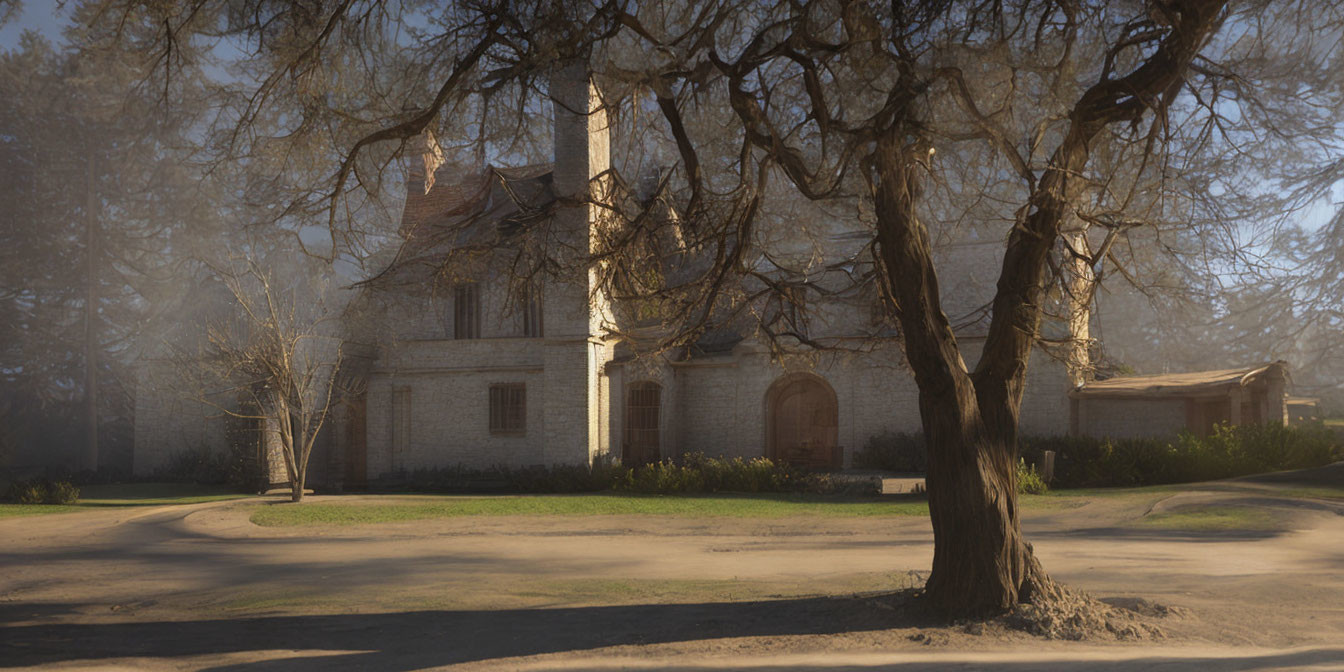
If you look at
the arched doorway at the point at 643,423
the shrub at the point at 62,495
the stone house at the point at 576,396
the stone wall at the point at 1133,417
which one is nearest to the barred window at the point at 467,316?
the stone house at the point at 576,396

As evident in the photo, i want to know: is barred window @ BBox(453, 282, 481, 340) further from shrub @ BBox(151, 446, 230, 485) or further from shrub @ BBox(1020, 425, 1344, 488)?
shrub @ BBox(1020, 425, 1344, 488)

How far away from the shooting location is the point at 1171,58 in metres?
8.18

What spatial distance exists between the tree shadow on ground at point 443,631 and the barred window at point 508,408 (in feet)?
58.1

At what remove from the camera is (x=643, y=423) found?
28.9m

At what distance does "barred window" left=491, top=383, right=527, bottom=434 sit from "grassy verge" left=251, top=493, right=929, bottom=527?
201 inches

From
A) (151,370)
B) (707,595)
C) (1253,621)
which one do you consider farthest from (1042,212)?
(151,370)

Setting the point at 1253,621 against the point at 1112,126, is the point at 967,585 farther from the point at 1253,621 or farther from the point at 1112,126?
the point at 1112,126

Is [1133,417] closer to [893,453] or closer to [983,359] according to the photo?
[893,453]

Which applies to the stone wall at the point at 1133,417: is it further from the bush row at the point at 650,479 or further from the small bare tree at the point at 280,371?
the small bare tree at the point at 280,371

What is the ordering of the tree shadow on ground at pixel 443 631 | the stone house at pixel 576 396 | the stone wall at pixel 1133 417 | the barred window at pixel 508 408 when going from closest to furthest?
1. the tree shadow on ground at pixel 443 631
2. the stone house at pixel 576 396
3. the stone wall at pixel 1133 417
4. the barred window at pixel 508 408

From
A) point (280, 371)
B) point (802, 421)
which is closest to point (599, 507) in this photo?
point (280, 371)

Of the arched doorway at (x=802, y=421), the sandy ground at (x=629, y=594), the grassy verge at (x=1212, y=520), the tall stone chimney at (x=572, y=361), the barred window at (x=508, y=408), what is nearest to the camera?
the sandy ground at (x=629, y=594)

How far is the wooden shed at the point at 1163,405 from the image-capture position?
25.9m

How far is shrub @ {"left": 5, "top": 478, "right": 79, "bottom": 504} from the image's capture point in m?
25.2
